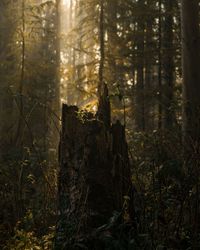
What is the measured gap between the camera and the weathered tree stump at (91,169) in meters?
5.43

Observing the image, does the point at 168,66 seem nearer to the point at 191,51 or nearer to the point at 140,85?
the point at 140,85

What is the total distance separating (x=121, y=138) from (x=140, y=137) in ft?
14.1

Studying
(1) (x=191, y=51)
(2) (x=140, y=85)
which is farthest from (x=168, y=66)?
(1) (x=191, y=51)

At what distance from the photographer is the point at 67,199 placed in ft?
18.3

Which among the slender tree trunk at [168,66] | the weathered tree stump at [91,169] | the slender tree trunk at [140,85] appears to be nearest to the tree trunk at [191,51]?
the slender tree trunk at [168,66]

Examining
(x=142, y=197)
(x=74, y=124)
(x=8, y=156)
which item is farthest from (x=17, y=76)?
(x=142, y=197)

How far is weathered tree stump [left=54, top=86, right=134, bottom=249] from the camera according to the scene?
17.8 feet

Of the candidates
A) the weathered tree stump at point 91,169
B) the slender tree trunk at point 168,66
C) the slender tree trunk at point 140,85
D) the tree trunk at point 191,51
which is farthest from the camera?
the slender tree trunk at point 140,85

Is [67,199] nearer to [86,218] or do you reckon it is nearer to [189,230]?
[86,218]

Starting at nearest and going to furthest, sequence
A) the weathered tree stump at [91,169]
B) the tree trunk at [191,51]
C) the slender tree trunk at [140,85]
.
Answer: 1. the weathered tree stump at [91,169]
2. the tree trunk at [191,51]
3. the slender tree trunk at [140,85]

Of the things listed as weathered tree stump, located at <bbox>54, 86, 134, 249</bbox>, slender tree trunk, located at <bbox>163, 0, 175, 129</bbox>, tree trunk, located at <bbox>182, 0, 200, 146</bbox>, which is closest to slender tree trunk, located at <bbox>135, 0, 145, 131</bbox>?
slender tree trunk, located at <bbox>163, 0, 175, 129</bbox>

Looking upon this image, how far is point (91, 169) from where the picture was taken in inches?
217

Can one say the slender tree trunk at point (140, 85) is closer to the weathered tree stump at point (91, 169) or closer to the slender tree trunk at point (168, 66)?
the slender tree trunk at point (168, 66)

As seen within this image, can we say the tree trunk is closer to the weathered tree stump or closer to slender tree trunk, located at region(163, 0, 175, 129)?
slender tree trunk, located at region(163, 0, 175, 129)
